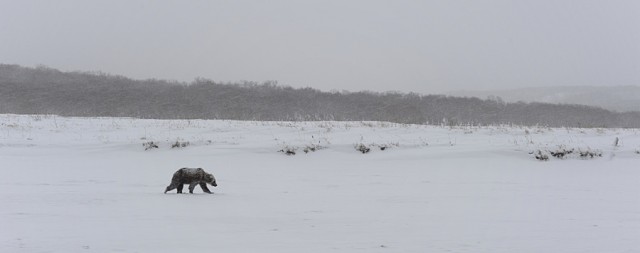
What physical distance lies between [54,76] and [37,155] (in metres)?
61.9

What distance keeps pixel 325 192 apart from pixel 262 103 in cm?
5288

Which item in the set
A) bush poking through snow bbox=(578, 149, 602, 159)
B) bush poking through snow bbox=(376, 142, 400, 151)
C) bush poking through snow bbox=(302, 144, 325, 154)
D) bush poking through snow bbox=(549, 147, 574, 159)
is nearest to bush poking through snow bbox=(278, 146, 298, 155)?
bush poking through snow bbox=(302, 144, 325, 154)

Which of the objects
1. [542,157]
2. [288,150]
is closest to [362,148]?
[288,150]

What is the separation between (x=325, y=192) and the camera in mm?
10633

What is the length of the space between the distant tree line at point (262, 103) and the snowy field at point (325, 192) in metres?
36.5

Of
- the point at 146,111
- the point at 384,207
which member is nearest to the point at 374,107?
the point at 146,111

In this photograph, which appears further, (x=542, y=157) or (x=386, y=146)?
(x=386, y=146)

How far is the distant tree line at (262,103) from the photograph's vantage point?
59.8 metres

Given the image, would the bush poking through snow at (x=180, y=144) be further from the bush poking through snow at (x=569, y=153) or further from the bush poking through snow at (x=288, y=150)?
the bush poking through snow at (x=569, y=153)

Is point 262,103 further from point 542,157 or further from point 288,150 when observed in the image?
point 542,157

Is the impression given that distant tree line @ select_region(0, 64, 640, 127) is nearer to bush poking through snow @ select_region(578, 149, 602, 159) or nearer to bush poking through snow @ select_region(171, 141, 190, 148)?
bush poking through snow @ select_region(171, 141, 190, 148)

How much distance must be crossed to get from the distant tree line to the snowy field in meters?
36.5

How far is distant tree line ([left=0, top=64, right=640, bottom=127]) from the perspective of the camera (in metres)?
59.8

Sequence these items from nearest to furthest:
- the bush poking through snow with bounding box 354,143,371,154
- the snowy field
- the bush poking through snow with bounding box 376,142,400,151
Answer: the snowy field → the bush poking through snow with bounding box 354,143,371,154 → the bush poking through snow with bounding box 376,142,400,151
